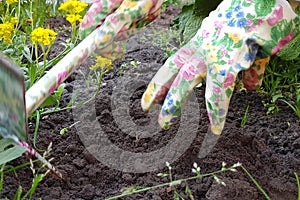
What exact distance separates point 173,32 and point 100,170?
2.82ft

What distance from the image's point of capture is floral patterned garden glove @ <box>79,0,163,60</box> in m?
0.89

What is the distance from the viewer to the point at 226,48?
0.75m

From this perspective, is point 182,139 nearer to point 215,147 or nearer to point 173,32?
point 215,147

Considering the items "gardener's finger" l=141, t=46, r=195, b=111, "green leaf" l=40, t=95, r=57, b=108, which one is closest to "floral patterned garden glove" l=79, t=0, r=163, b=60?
"gardener's finger" l=141, t=46, r=195, b=111

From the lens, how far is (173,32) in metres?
1.90

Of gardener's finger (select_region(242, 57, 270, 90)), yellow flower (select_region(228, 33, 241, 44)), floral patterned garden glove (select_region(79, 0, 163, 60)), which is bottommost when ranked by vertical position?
gardener's finger (select_region(242, 57, 270, 90))

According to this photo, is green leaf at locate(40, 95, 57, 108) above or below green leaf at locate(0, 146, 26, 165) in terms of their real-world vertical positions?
below

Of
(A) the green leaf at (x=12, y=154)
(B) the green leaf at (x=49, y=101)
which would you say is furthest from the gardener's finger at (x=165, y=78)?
(B) the green leaf at (x=49, y=101)

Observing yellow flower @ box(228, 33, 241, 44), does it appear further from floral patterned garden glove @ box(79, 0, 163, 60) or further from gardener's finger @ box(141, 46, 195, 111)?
floral patterned garden glove @ box(79, 0, 163, 60)

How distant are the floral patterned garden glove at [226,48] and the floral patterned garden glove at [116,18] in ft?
0.39

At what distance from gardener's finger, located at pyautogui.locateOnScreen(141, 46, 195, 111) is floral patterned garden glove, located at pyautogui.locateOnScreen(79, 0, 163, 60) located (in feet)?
0.34

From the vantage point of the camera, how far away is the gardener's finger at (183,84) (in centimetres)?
79

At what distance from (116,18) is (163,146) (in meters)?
0.41

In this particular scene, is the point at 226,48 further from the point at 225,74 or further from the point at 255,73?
the point at 255,73
